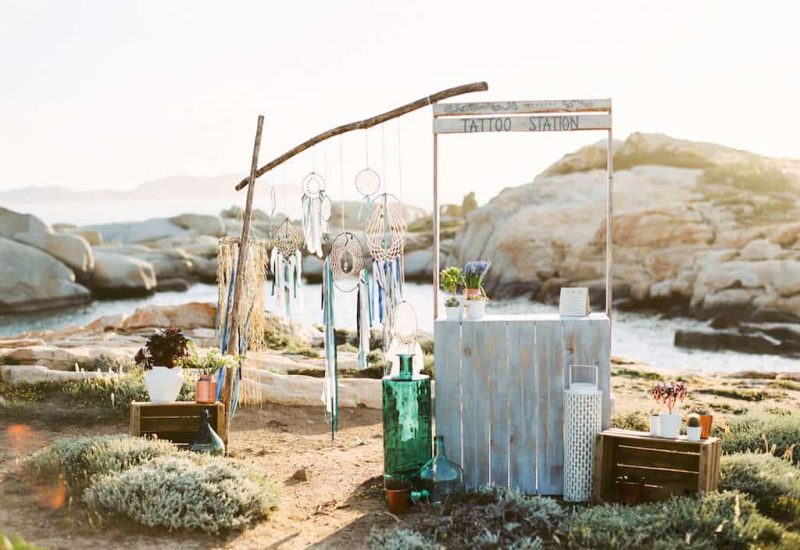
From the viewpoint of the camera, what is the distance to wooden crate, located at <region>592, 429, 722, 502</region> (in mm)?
6238

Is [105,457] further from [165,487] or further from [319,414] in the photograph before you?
[319,414]

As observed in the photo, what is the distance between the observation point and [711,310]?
28625 millimetres

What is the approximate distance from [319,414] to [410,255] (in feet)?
106

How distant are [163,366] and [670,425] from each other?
4017mm

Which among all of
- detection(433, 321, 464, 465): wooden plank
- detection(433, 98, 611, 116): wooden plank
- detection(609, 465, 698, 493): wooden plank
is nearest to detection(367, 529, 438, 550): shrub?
detection(433, 321, 464, 465): wooden plank

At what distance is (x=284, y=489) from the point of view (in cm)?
730

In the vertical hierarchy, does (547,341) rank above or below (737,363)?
above

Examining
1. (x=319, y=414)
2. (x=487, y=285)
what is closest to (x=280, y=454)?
(x=319, y=414)

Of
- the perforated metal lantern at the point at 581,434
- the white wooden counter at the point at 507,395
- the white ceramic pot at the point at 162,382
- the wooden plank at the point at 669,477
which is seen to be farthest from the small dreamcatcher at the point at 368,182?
the wooden plank at the point at 669,477

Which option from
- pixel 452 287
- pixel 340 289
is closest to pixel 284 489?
pixel 340 289

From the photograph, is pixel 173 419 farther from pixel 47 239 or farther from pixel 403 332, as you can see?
pixel 47 239

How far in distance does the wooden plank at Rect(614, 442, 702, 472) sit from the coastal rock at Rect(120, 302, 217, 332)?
32.0 ft

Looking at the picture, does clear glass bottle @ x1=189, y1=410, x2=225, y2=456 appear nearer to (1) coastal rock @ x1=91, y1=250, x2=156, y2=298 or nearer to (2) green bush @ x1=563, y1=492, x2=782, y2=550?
(2) green bush @ x1=563, y1=492, x2=782, y2=550

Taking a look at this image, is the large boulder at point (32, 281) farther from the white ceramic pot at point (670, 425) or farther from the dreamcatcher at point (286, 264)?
the white ceramic pot at point (670, 425)
